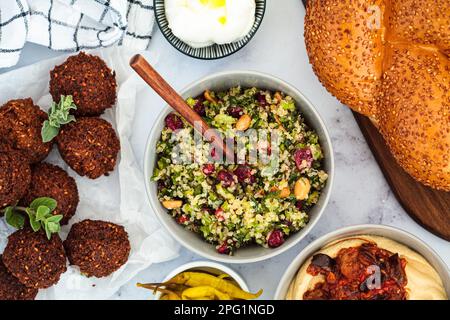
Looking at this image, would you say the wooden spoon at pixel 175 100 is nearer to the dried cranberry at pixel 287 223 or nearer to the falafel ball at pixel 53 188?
the dried cranberry at pixel 287 223

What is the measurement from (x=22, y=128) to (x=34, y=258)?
1.49 ft

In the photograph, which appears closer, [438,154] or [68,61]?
[438,154]

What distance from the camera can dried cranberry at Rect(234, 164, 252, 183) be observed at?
2338mm

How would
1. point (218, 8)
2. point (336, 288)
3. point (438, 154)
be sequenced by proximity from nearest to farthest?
1. point (438, 154)
2. point (336, 288)
3. point (218, 8)

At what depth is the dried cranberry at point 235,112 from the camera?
94.1 inches

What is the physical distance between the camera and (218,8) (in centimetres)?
239

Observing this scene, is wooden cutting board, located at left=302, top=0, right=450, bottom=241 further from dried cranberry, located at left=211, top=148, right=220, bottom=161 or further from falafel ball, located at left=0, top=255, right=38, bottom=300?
falafel ball, located at left=0, top=255, right=38, bottom=300

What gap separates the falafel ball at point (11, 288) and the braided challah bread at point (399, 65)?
133 cm

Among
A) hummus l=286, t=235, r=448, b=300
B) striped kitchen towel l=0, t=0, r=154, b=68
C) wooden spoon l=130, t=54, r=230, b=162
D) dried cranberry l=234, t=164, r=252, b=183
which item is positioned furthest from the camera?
striped kitchen towel l=0, t=0, r=154, b=68

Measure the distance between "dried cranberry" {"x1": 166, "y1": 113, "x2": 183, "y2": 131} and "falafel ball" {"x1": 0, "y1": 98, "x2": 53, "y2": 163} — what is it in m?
0.46

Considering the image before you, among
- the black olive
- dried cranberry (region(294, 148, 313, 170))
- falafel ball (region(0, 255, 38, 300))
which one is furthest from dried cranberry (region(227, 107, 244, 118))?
falafel ball (region(0, 255, 38, 300))
